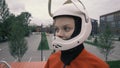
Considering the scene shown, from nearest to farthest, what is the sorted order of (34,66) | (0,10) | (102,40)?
(34,66)
(102,40)
(0,10)

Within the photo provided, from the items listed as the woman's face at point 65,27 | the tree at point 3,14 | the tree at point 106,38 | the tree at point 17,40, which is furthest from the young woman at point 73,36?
Result: the tree at point 3,14

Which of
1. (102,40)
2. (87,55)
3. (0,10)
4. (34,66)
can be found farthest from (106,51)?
(0,10)

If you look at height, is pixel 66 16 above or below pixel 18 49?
above

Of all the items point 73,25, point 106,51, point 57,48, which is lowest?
point 106,51

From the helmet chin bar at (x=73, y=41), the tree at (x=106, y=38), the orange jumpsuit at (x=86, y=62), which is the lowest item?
the tree at (x=106, y=38)

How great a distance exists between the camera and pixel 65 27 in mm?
1886

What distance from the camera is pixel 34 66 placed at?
8508 millimetres

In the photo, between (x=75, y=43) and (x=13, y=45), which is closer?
(x=75, y=43)

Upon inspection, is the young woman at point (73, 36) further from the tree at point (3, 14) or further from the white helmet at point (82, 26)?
the tree at point (3, 14)

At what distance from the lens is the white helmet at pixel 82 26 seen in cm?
186

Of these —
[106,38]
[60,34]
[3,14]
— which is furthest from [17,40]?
[3,14]

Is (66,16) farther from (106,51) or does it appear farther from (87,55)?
(106,51)

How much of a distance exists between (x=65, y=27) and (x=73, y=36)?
0.10 meters

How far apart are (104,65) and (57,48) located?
1.38 feet
